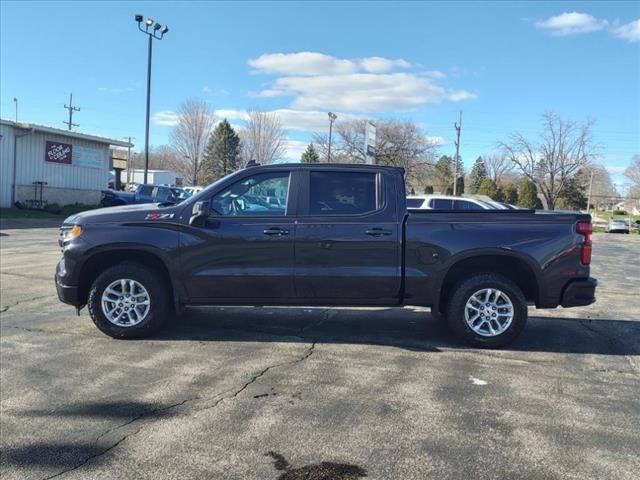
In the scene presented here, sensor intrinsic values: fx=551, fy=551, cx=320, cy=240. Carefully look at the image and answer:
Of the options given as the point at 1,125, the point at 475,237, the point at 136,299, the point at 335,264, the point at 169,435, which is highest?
the point at 1,125

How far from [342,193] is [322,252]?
696 mm

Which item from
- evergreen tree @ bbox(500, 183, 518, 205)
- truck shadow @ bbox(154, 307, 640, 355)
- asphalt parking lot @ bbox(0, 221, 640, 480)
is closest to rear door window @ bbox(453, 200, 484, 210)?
truck shadow @ bbox(154, 307, 640, 355)

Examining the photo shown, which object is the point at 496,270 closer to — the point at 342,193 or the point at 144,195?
the point at 342,193

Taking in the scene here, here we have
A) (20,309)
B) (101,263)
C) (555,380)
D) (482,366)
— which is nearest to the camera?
(555,380)

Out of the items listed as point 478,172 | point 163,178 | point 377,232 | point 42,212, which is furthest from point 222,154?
point 377,232

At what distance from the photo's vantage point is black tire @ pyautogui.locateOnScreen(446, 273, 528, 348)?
579 centimetres

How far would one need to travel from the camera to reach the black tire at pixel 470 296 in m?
5.79

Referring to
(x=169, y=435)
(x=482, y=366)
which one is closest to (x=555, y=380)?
(x=482, y=366)

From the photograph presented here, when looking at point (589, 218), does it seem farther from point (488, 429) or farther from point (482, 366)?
point (488, 429)

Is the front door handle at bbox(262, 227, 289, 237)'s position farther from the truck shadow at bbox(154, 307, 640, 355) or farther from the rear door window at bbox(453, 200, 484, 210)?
the rear door window at bbox(453, 200, 484, 210)

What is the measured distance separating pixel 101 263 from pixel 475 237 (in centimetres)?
409

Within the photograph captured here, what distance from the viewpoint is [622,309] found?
325 inches

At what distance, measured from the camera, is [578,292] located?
5.79 metres

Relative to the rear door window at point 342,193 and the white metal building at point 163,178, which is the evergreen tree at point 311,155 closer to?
the white metal building at point 163,178
